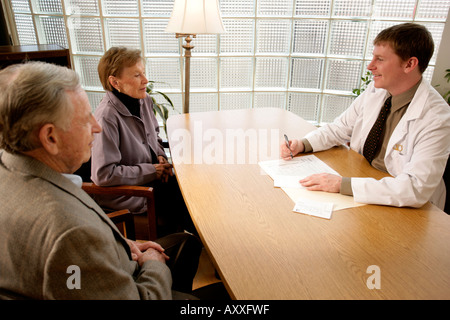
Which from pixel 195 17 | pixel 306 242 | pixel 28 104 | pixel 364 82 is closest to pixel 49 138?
pixel 28 104

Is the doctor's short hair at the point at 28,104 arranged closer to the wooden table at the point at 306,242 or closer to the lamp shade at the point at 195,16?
the wooden table at the point at 306,242

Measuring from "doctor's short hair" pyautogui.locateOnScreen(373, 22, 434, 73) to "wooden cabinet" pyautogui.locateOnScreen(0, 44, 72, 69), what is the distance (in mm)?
2174

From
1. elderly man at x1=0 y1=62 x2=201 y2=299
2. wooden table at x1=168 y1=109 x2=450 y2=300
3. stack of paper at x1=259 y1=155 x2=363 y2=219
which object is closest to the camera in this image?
elderly man at x1=0 y1=62 x2=201 y2=299

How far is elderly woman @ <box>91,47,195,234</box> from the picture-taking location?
1586 mm

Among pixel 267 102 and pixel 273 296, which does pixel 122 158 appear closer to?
pixel 273 296

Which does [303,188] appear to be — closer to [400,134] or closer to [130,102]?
[400,134]

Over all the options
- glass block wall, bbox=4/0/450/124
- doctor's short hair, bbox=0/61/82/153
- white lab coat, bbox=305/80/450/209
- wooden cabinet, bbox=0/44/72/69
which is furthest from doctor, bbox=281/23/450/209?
wooden cabinet, bbox=0/44/72/69

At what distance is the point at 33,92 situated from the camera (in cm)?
75

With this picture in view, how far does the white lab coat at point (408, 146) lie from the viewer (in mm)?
1226

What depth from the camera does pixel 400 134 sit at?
147cm

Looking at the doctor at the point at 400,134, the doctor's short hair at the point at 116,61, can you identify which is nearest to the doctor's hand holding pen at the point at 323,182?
the doctor at the point at 400,134

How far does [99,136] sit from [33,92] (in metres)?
0.84

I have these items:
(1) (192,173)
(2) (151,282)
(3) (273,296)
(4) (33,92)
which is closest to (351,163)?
(1) (192,173)

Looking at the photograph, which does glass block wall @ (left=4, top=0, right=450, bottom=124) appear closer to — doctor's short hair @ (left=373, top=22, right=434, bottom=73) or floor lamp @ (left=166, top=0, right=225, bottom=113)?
floor lamp @ (left=166, top=0, right=225, bottom=113)
